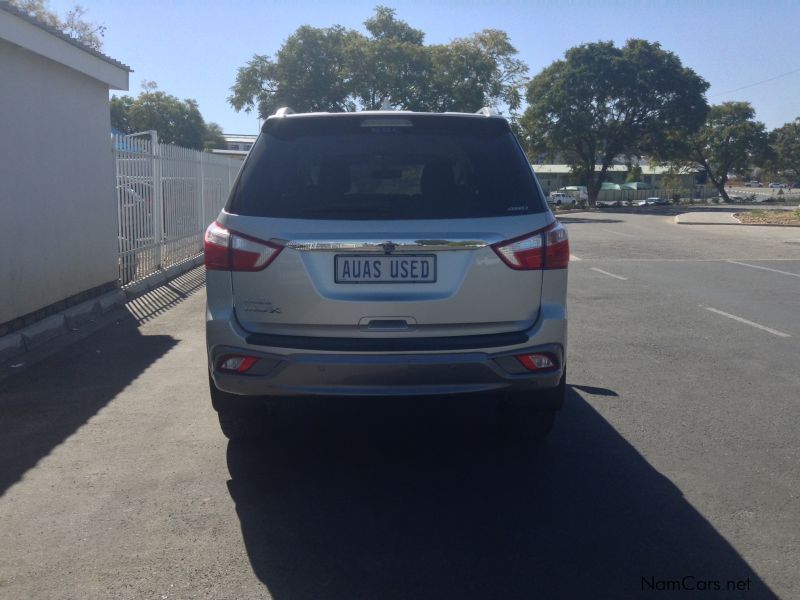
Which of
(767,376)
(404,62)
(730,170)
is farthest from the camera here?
(730,170)

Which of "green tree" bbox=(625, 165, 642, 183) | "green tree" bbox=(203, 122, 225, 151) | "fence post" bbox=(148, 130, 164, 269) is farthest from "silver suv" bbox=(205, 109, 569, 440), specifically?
"green tree" bbox=(625, 165, 642, 183)

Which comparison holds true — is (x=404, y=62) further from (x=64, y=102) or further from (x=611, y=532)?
(x=611, y=532)

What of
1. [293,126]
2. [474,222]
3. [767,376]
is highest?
[293,126]

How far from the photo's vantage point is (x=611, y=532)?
146 inches

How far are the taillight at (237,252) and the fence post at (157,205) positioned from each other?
9262mm

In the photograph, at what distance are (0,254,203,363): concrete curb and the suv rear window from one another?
428 cm

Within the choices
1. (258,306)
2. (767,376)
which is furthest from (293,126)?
(767,376)

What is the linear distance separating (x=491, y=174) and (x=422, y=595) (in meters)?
2.10

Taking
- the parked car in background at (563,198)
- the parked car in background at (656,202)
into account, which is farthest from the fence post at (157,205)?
the parked car in background at (656,202)

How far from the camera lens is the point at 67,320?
28.9ft

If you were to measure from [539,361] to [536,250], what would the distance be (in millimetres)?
540

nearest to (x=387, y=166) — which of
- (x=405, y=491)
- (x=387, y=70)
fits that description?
(x=405, y=491)

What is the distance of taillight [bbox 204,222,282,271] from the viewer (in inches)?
157

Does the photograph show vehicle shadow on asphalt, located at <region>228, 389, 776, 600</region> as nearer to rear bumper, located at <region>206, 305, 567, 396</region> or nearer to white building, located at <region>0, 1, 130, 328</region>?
rear bumper, located at <region>206, 305, 567, 396</region>
